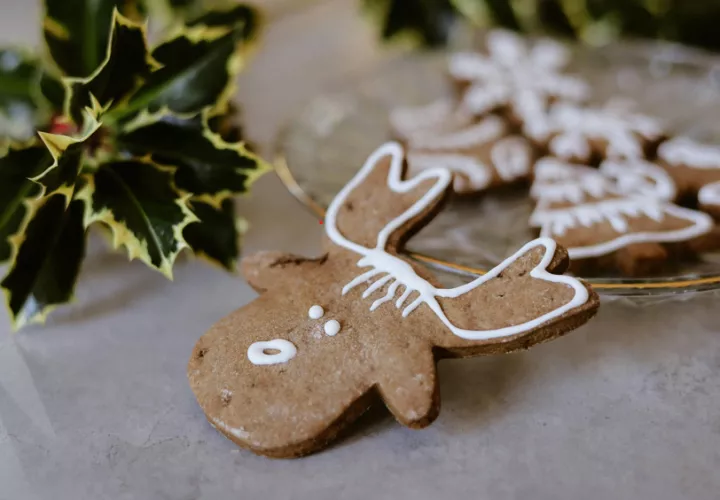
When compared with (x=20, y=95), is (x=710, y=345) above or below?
below

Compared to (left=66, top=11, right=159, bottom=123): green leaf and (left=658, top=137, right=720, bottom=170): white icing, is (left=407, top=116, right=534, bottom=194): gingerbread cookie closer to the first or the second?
(left=658, top=137, right=720, bottom=170): white icing

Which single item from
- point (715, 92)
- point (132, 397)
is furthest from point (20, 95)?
point (715, 92)

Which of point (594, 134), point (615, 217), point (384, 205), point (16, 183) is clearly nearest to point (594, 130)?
point (594, 134)

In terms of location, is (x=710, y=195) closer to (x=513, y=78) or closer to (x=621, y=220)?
(x=621, y=220)

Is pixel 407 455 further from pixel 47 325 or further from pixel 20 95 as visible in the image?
pixel 20 95

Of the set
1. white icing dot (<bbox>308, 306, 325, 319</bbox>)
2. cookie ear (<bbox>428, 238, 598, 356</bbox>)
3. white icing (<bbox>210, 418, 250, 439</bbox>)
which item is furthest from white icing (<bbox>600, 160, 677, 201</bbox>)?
white icing (<bbox>210, 418, 250, 439</bbox>)
